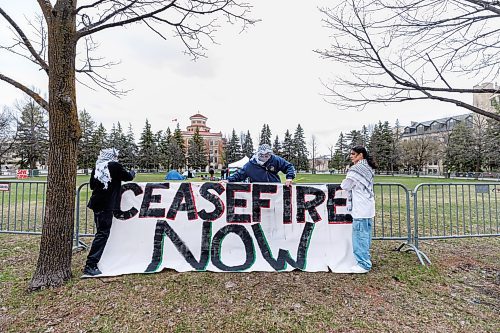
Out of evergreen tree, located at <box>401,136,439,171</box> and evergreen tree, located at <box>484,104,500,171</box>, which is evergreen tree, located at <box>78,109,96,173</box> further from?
evergreen tree, located at <box>484,104,500,171</box>

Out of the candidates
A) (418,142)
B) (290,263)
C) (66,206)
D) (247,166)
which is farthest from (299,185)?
(418,142)

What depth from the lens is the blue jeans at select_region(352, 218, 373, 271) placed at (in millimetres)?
3959

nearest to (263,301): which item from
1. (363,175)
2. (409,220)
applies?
(363,175)

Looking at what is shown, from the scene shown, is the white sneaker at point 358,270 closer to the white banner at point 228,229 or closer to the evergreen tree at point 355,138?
the white banner at point 228,229

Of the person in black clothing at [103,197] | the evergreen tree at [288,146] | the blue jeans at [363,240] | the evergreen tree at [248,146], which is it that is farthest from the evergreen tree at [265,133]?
the person in black clothing at [103,197]

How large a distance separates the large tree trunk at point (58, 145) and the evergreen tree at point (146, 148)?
58.2 metres

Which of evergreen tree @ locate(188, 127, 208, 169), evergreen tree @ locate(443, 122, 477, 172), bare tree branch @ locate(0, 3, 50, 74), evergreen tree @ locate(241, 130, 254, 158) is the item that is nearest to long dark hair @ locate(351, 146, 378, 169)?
bare tree branch @ locate(0, 3, 50, 74)

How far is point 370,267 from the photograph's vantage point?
3.99 metres

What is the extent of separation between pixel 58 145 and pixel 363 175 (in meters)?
4.21

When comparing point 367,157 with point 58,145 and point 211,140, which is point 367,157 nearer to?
point 58,145

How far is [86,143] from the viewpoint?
51031 millimetres

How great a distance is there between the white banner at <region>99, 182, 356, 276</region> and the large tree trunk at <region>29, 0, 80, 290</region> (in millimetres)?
680

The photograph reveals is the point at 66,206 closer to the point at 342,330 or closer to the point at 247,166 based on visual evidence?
the point at 247,166

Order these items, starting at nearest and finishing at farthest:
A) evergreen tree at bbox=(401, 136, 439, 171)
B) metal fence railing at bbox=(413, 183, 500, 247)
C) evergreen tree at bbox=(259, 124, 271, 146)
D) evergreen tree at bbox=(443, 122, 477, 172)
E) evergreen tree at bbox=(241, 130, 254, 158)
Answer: metal fence railing at bbox=(413, 183, 500, 247) → evergreen tree at bbox=(443, 122, 477, 172) → evergreen tree at bbox=(401, 136, 439, 171) → evergreen tree at bbox=(259, 124, 271, 146) → evergreen tree at bbox=(241, 130, 254, 158)
